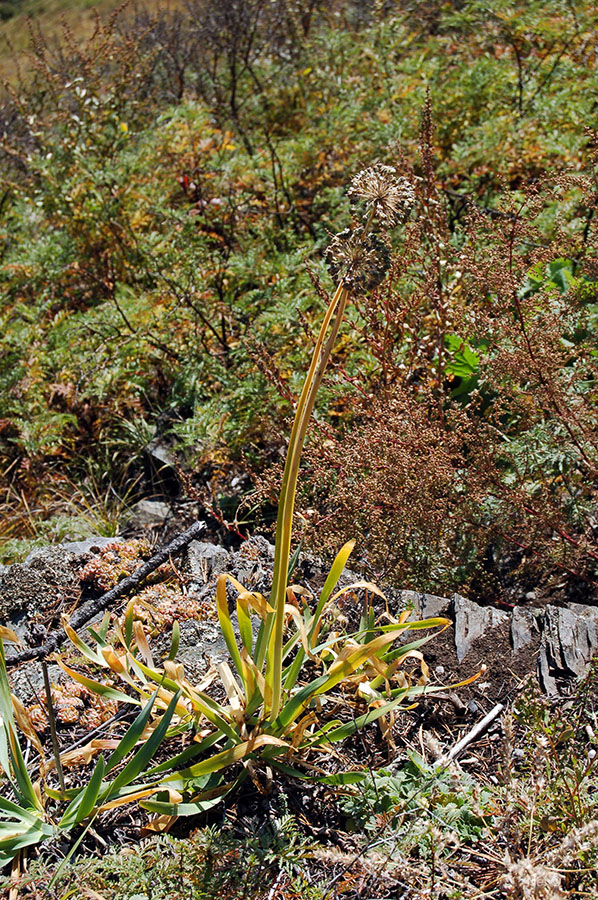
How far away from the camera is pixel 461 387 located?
3125 mm

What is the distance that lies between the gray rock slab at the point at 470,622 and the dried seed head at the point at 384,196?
1.38 metres

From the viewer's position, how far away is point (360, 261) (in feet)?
4.42

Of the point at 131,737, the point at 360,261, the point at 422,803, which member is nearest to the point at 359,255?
the point at 360,261

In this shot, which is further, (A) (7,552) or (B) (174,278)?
(B) (174,278)

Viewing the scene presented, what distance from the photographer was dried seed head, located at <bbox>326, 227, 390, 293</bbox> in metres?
1.34

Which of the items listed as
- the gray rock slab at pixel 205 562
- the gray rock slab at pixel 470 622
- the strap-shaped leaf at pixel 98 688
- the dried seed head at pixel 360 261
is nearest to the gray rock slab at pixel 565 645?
the gray rock slab at pixel 470 622

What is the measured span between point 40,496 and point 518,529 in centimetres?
264

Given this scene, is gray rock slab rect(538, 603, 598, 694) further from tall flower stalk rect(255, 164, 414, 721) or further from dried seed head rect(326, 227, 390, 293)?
dried seed head rect(326, 227, 390, 293)

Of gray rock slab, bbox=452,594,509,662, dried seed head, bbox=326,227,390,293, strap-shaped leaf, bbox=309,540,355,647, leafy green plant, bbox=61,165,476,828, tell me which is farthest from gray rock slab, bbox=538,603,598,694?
dried seed head, bbox=326,227,390,293

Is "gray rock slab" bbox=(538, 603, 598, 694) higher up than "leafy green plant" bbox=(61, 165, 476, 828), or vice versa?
"leafy green plant" bbox=(61, 165, 476, 828)

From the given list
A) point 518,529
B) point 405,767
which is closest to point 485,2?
point 518,529

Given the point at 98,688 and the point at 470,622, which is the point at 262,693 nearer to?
the point at 98,688

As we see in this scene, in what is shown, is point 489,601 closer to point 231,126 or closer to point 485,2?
point 485,2

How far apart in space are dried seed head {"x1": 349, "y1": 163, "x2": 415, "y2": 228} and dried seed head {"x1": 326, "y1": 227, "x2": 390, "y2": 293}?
0.05m
